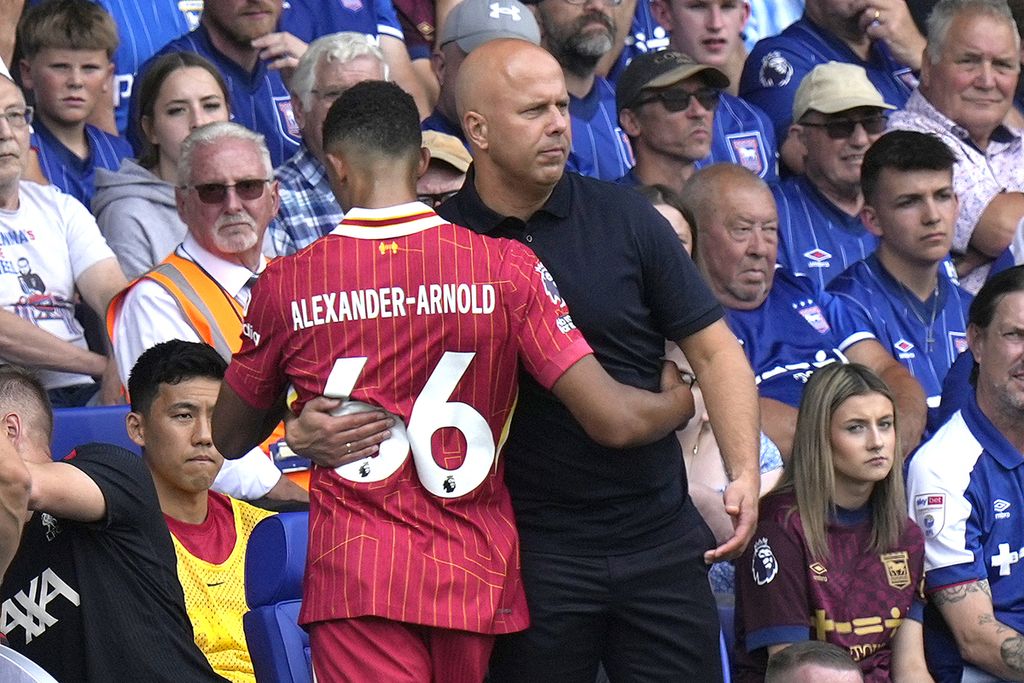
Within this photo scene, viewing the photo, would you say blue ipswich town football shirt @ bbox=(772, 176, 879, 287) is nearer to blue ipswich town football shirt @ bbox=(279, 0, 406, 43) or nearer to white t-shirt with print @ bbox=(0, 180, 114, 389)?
blue ipswich town football shirt @ bbox=(279, 0, 406, 43)

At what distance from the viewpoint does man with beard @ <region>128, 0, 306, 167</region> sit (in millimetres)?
7309

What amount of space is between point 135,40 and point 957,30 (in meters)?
3.85

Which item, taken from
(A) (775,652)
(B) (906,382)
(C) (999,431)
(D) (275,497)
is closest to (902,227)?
(B) (906,382)

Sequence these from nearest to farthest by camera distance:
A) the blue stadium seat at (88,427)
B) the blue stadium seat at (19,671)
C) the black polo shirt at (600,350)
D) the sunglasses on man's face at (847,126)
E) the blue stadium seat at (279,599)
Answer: the blue stadium seat at (19,671), the black polo shirt at (600,350), the blue stadium seat at (279,599), the blue stadium seat at (88,427), the sunglasses on man's face at (847,126)

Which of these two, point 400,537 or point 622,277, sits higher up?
point 622,277

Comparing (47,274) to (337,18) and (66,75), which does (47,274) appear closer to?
(66,75)

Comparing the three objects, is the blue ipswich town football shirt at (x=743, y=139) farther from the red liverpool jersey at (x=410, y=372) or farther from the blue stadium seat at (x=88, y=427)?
the red liverpool jersey at (x=410, y=372)

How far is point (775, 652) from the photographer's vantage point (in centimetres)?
514

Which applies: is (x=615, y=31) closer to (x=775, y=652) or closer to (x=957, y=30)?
(x=957, y=30)

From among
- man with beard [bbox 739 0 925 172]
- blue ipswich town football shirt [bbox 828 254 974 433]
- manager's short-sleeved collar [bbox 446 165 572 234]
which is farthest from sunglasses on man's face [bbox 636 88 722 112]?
manager's short-sleeved collar [bbox 446 165 572 234]

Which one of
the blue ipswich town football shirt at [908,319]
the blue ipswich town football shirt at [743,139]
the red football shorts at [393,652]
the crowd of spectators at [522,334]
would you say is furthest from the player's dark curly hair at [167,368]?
the blue ipswich town football shirt at [743,139]

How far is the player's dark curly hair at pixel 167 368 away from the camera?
200 inches

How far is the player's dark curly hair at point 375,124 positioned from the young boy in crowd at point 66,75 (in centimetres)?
316

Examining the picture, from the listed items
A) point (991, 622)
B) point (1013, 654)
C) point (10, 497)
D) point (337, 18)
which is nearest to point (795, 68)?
point (337, 18)
